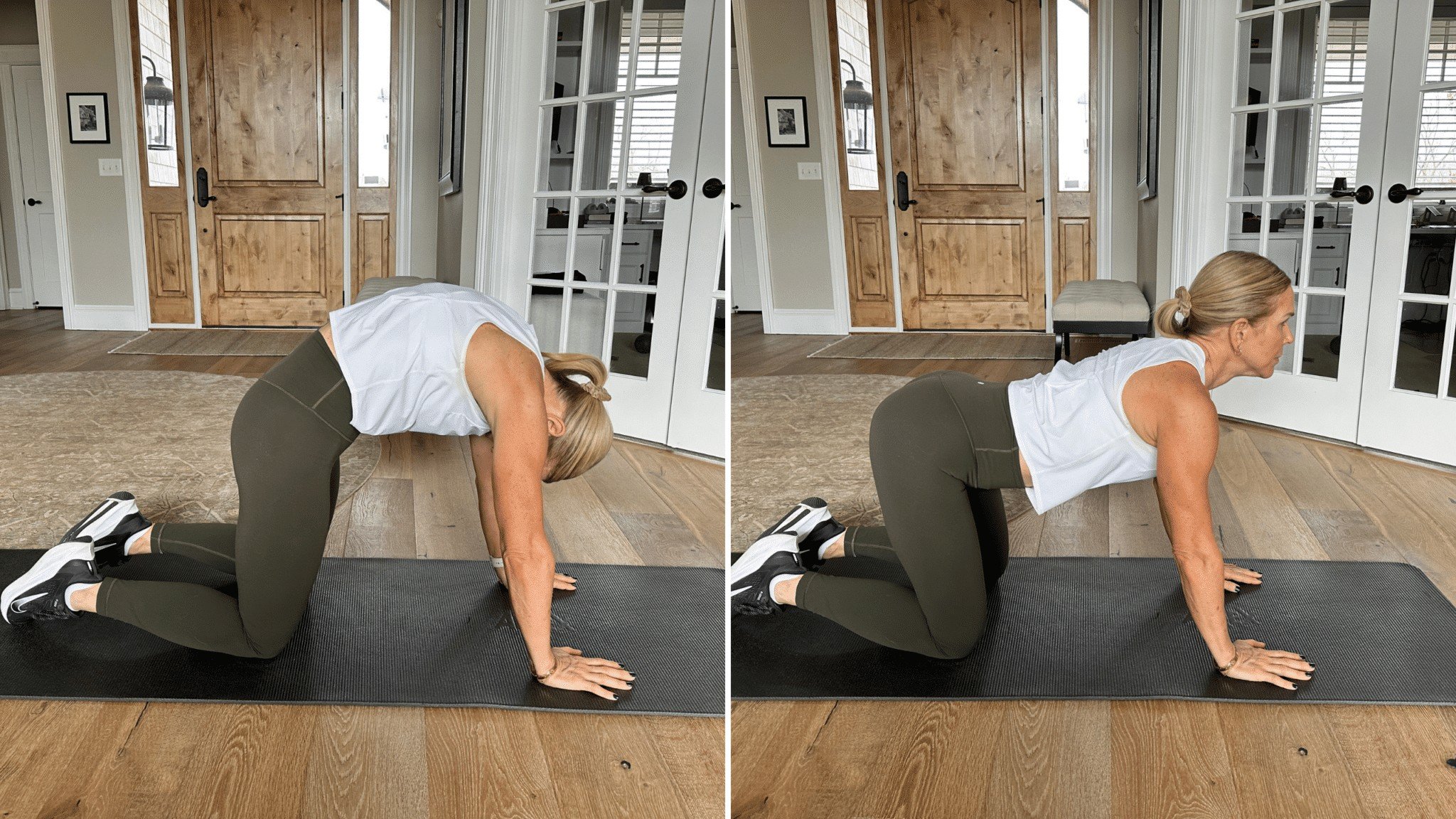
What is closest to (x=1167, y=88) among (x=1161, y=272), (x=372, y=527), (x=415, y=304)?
(x=1161, y=272)

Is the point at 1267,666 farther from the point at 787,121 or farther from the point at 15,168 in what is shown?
the point at 15,168

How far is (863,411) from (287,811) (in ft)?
4.89

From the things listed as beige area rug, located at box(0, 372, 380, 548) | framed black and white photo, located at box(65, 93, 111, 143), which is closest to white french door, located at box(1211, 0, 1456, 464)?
beige area rug, located at box(0, 372, 380, 548)

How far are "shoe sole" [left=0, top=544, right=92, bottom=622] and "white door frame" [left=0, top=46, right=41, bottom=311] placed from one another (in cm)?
585

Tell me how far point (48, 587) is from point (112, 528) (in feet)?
0.74

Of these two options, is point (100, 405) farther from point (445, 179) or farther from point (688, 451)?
point (688, 451)

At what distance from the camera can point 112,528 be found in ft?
5.54

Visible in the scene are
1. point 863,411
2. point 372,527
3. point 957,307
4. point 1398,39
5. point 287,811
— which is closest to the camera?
point 287,811

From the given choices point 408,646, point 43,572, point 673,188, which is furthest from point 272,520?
point 673,188

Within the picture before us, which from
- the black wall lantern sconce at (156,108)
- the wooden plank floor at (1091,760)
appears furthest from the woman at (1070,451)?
the black wall lantern sconce at (156,108)

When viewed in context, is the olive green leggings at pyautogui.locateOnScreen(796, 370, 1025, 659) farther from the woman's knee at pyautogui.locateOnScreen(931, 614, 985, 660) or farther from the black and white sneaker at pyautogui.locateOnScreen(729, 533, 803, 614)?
the black and white sneaker at pyautogui.locateOnScreen(729, 533, 803, 614)

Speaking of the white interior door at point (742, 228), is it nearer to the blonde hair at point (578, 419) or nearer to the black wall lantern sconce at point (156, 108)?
the blonde hair at point (578, 419)

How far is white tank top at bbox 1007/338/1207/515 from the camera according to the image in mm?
1277

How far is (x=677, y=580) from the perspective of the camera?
1796 mm
